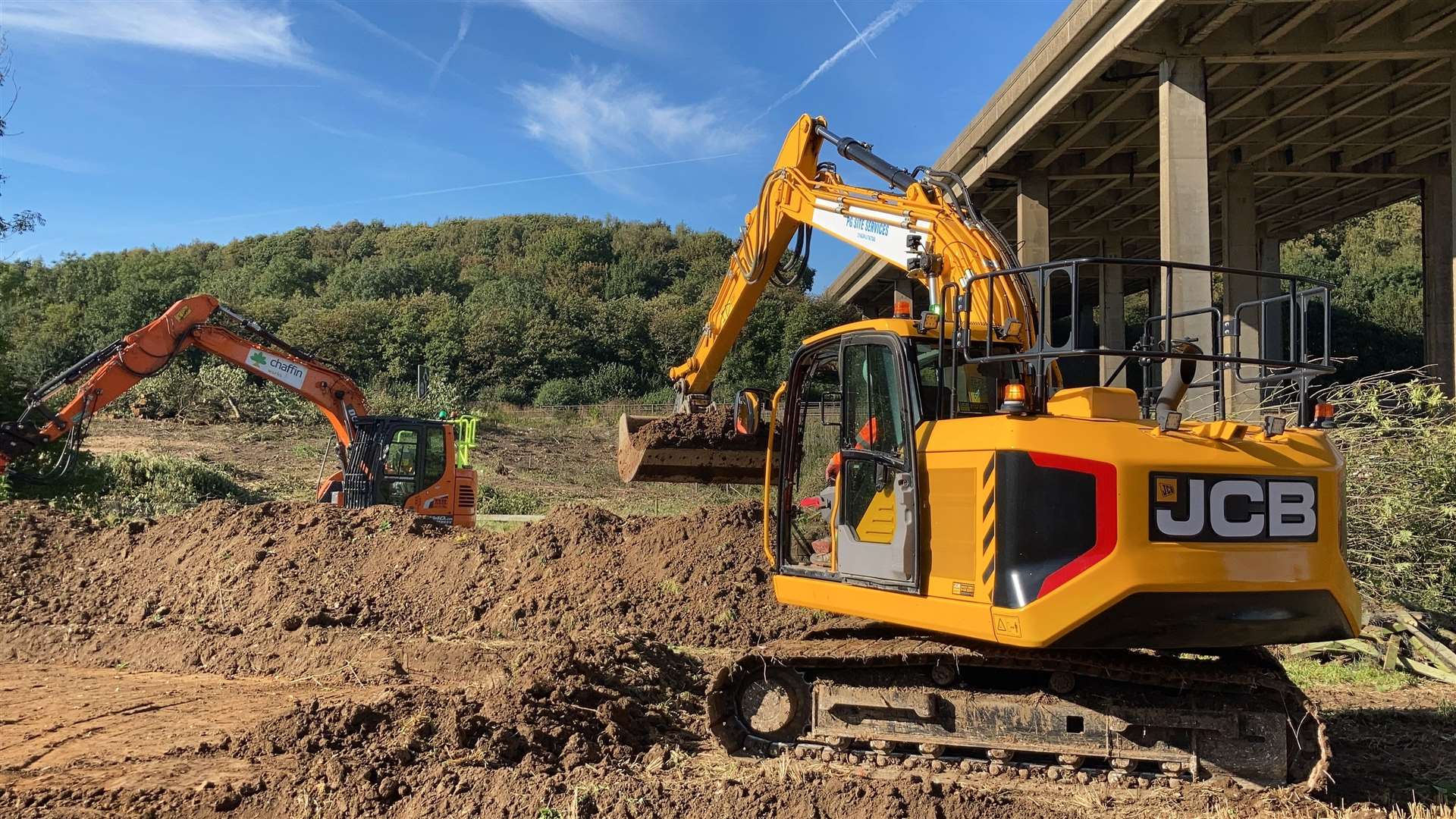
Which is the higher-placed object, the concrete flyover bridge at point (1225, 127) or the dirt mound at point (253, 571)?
the concrete flyover bridge at point (1225, 127)

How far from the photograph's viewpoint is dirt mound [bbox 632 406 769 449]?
9617mm

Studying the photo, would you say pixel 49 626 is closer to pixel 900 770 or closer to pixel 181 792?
Answer: pixel 181 792

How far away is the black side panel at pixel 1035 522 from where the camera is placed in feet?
14.1

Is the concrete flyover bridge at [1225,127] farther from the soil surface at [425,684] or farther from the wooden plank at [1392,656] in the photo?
A: the soil surface at [425,684]

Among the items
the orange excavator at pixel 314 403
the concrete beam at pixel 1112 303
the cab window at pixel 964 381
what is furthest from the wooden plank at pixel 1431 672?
the concrete beam at pixel 1112 303

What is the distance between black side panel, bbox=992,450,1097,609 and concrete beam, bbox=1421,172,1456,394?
19.1m

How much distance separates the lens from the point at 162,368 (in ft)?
43.9

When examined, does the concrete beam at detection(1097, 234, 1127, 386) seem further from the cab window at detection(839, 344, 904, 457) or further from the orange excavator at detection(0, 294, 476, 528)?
the cab window at detection(839, 344, 904, 457)

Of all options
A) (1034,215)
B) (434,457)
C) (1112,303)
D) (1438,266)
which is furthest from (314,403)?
(1112,303)

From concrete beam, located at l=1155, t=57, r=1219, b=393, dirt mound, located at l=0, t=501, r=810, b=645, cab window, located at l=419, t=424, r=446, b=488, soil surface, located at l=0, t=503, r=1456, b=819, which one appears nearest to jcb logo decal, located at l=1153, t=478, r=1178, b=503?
soil surface, located at l=0, t=503, r=1456, b=819

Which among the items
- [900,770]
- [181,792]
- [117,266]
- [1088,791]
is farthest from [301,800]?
[117,266]

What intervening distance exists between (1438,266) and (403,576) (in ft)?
67.7

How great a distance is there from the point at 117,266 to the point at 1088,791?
2441 inches

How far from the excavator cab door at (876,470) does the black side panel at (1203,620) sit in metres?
0.92
